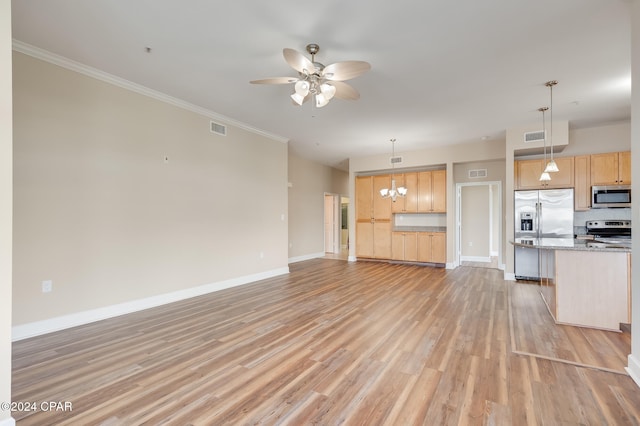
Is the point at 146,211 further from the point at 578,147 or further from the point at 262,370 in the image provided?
the point at 578,147

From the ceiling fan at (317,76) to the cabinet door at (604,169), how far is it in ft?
17.4

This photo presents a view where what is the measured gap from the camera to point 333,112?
4.79m

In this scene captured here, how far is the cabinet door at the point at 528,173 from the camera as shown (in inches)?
229

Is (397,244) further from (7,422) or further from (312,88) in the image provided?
(7,422)

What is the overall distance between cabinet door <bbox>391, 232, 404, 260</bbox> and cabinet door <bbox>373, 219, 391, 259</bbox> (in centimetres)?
11

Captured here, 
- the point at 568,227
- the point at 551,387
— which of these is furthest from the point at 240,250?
the point at 568,227

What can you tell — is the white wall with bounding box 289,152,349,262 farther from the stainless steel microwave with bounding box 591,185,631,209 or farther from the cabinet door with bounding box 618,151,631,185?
the cabinet door with bounding box 618,151,631,185

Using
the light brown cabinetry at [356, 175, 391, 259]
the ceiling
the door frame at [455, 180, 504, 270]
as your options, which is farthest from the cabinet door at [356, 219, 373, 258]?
the ceiling

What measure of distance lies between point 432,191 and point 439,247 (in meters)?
1.43

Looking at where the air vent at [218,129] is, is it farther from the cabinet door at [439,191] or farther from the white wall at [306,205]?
the cabinet door at [439,191]

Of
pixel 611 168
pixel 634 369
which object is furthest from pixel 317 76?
pixel 611 168

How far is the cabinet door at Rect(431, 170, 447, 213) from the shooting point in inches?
285

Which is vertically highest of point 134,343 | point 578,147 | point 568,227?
point 578,147

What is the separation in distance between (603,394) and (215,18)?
13.8 feet
